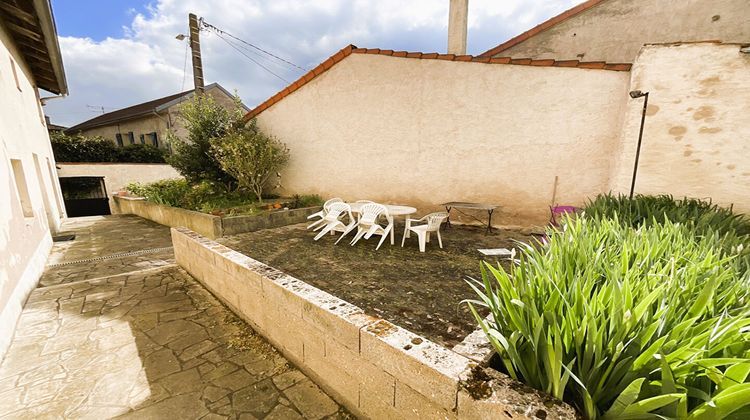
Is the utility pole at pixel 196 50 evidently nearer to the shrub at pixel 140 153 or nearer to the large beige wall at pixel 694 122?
the shrub at pixel 140 153

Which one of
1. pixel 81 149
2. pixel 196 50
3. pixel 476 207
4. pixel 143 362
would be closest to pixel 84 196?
pixel 81 149

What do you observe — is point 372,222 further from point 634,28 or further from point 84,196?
point 84,196

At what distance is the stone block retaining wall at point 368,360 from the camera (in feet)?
3.84

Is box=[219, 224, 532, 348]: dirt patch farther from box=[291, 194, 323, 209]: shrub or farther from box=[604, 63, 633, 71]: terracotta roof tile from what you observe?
box=[604, 63, 633, 71]: terracotta roof tile

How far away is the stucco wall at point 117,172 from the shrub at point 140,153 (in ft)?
3.77

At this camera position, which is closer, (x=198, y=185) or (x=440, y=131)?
(x=440, y=131)

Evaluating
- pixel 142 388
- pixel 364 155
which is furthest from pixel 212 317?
pixel 364 155

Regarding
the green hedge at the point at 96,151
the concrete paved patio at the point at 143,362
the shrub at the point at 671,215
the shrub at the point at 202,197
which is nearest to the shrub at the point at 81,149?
the green hedge at the point at 96,151

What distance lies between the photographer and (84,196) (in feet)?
48.3

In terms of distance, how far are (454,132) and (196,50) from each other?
10208 mm

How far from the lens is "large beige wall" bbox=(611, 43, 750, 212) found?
3.87 m

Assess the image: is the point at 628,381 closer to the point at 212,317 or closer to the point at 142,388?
the point at 142,388

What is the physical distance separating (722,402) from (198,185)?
10.8 meters

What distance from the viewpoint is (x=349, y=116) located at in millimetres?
7492
